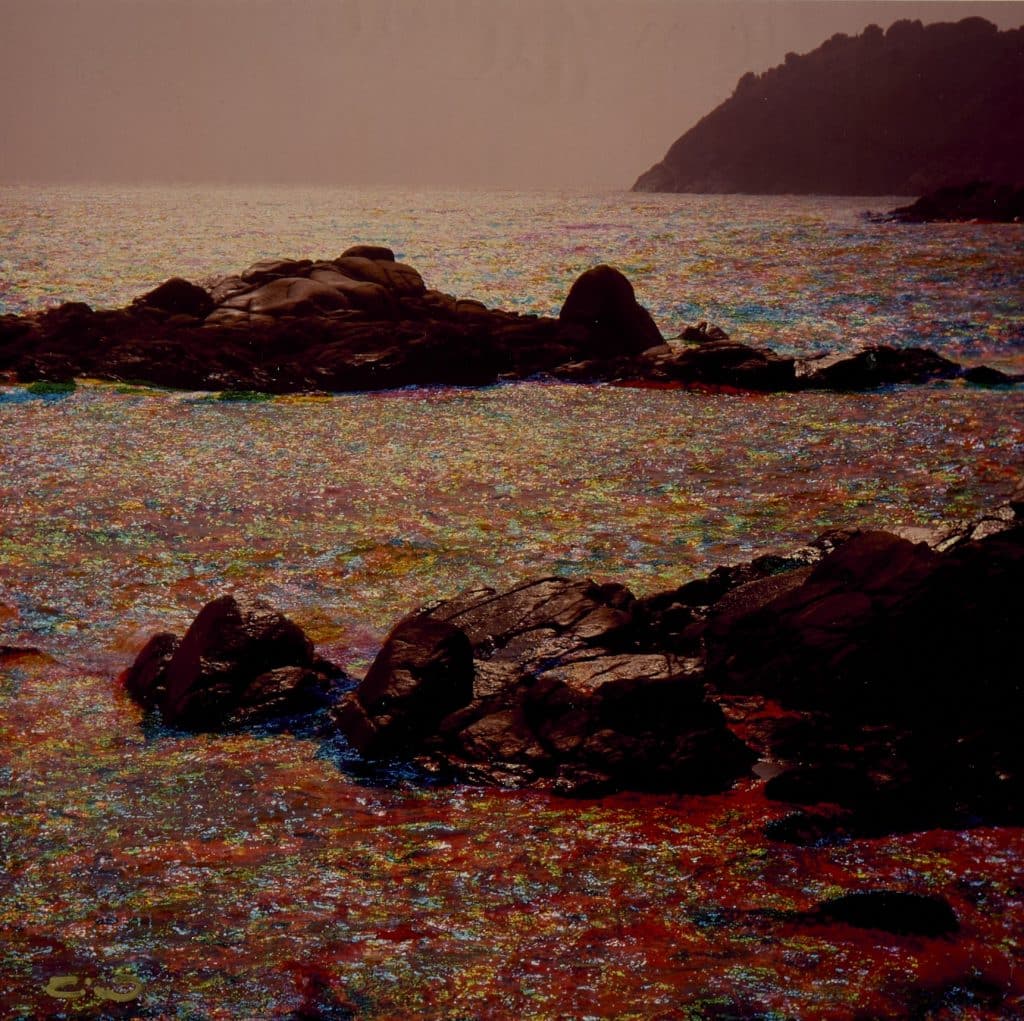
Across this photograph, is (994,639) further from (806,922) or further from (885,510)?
(885,510)

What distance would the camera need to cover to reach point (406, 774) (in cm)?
733

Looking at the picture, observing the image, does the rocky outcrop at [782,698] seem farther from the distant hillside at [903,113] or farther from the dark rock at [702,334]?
the distant hillside at [903,113]

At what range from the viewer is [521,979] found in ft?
16.4

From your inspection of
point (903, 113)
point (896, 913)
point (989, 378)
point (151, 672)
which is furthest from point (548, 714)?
point (903, 113)

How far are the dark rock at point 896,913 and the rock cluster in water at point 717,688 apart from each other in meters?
0.87

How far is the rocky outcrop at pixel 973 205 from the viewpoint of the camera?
8269cm

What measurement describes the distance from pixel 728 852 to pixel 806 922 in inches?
32.2

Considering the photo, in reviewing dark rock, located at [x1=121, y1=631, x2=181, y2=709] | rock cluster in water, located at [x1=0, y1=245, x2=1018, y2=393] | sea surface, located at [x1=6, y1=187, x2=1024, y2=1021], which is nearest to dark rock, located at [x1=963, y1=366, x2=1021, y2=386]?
rock cluster in water, located at [x1=0, y1=245, x2=1018, y2=393]

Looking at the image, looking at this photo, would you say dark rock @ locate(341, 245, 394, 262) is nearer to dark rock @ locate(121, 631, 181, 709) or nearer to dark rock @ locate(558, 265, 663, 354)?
dark rock @ locate(558, 265, 663, 354)

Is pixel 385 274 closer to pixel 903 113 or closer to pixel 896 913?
pixel 896 913

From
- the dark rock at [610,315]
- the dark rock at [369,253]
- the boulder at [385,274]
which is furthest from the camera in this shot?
the dark rock at [369,253]

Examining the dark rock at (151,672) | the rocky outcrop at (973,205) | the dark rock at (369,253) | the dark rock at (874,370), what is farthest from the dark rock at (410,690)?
the rocky outcrop at (973,205)

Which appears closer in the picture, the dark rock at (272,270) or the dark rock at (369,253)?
the dark rock at (272,270)

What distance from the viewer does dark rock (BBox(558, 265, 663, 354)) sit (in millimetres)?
27781
